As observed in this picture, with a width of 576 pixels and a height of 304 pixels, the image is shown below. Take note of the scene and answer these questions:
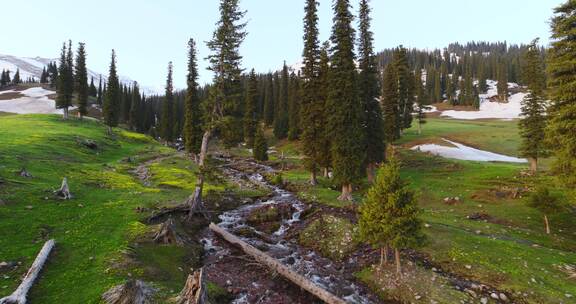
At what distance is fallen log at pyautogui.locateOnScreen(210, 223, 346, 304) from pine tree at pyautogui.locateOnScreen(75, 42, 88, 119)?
249 feet

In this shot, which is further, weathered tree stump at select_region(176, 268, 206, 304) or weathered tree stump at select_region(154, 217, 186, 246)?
weathered tree stump at select_region(154, 217, 186, 246)

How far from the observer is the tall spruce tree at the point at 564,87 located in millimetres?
20625

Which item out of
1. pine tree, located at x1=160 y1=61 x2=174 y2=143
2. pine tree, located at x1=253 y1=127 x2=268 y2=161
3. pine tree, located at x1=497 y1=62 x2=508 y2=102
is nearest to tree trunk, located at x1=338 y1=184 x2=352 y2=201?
pine tree, located at x1=253 y1=127 x2=268 y2=161

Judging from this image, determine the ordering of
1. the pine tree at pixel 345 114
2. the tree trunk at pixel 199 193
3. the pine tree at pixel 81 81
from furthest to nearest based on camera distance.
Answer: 1. the pine tree at pixel 81 81
2. the pine tree at pixel 345 114
3. the tree trunk at pixel 199 193

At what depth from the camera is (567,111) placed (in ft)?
67.9

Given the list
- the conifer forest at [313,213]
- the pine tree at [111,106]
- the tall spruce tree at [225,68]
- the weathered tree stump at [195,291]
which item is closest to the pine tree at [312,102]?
the conifer forest at [313,213]

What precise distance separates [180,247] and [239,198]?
15.3 metres

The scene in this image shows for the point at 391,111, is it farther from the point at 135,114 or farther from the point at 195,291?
the point at 135,114

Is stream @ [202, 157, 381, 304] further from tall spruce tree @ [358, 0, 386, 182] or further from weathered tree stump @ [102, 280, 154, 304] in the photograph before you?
tall spruce tree @ [358, 0, 386, 182]

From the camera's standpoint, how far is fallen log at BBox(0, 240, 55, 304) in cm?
1148

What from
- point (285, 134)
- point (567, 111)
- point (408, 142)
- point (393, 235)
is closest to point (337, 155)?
point (393, 235)

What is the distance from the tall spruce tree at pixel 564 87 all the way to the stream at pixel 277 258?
53.8 ft

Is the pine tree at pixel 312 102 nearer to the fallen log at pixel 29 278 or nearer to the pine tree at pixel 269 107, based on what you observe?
the fallen log at pixel 29 278

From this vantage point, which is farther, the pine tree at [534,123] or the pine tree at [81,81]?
the pine tree at [81,81]
